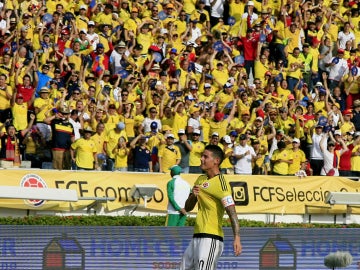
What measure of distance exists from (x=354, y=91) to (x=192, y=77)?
5.38 metres

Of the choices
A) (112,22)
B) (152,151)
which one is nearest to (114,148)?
(152,151)

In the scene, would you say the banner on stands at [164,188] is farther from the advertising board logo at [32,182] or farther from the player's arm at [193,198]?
the player's arm at [193,198]

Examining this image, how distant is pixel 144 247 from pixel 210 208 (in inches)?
113

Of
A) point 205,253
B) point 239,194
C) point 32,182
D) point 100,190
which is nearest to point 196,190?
point 205,253

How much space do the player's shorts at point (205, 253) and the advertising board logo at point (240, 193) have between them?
41.7 feet

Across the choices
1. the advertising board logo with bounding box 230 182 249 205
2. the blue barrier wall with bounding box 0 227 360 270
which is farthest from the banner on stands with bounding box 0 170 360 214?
the blue barrier wall with bounding box 0 227 360 270

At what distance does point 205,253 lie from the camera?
1227 cm

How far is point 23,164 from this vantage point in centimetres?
2331

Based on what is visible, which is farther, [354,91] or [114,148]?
[354,91]

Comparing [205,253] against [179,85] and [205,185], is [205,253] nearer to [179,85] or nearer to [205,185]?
[205,185]

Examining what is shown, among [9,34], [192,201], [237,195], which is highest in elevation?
[9,34]

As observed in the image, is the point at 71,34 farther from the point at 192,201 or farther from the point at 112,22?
the point at 192,201

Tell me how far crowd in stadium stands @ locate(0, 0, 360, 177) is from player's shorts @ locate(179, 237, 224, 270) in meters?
11.3

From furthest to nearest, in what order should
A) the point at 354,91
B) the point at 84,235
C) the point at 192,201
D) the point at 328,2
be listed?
1. the point at 328,2
2. the point at 354,91
3. the point at 84,235
4. the point at 192,201
